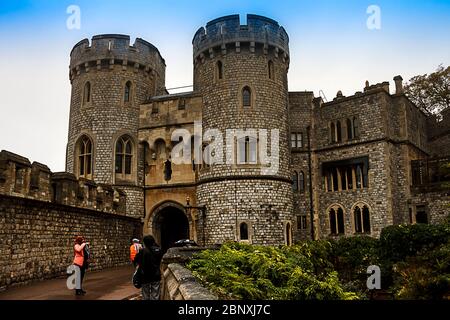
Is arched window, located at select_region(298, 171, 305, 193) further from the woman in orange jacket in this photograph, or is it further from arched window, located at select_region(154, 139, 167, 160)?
the woman in orange jacket

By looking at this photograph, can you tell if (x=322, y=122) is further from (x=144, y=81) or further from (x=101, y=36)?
(x=101, y=36)

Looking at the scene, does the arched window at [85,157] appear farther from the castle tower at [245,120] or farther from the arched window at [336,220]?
the arched window at [336,220]

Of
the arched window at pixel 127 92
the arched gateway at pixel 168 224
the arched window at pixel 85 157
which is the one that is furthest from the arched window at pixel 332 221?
the arched window at pixel 85 157

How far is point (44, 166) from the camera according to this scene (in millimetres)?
14703

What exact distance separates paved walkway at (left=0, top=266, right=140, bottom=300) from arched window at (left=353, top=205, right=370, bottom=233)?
49.7 ft

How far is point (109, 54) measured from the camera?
24.8 meters

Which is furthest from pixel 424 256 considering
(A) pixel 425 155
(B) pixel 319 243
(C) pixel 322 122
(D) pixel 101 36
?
(D) pixel 101 36

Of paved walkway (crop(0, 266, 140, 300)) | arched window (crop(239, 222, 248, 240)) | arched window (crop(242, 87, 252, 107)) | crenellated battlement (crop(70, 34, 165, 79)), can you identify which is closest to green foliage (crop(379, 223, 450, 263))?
arched window (crop(239, 222, 248, 240))

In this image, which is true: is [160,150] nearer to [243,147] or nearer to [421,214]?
[243,147]

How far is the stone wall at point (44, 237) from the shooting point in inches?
480

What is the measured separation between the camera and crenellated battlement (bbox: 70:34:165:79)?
24891mm

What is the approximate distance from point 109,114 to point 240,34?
8.70m


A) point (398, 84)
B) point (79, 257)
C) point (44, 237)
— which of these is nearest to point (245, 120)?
point (44, 237)

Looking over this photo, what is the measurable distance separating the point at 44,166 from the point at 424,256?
13162 mm
